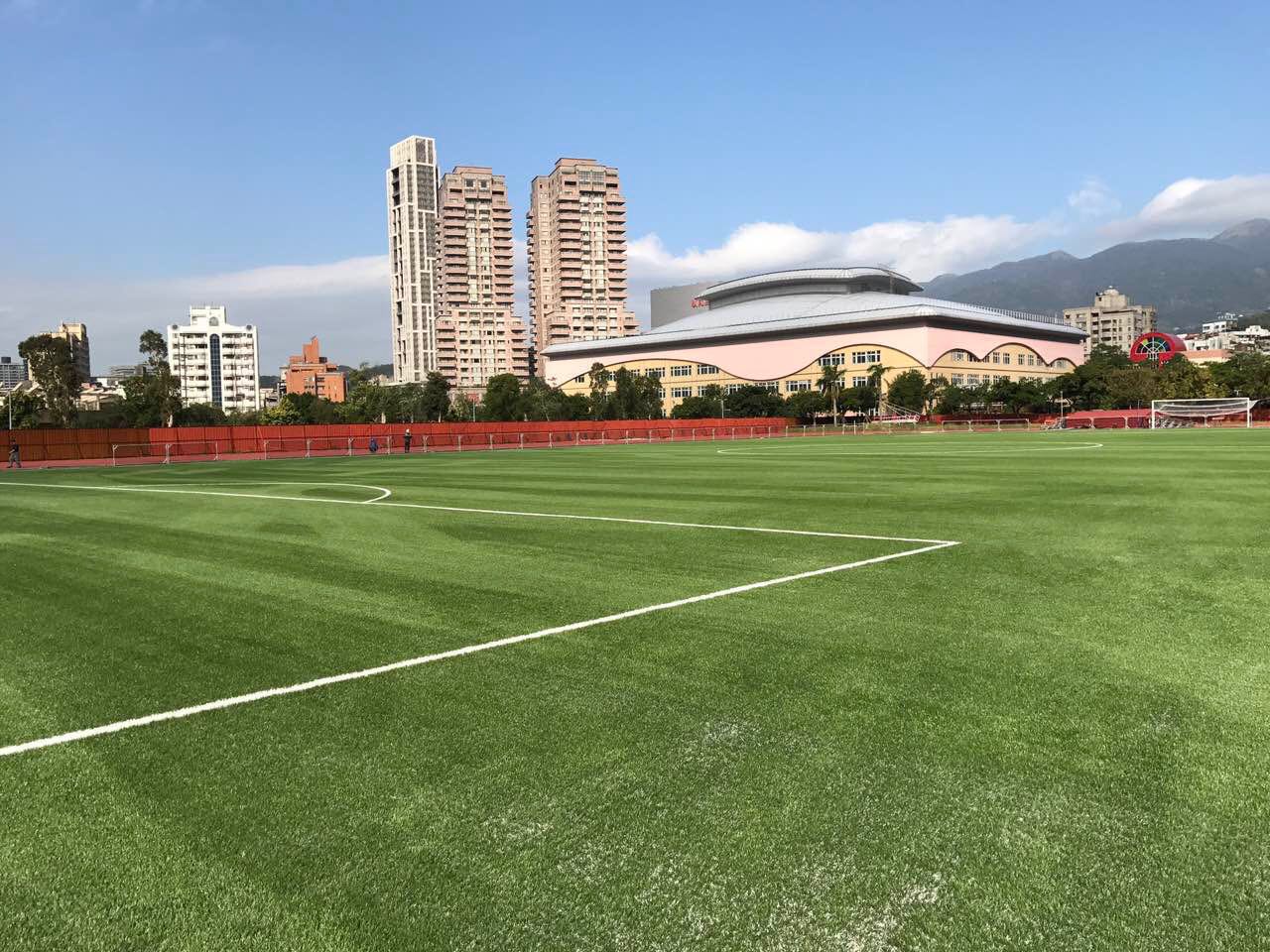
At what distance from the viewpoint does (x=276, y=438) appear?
202ft

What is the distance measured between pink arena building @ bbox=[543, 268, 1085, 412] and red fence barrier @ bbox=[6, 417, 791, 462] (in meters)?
83.8

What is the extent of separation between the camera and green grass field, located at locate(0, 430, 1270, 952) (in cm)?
305

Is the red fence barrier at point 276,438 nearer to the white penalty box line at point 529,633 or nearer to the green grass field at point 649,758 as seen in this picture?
the white penalty box line at point 529,633

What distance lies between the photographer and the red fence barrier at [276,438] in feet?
175

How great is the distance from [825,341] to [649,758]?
163 metres

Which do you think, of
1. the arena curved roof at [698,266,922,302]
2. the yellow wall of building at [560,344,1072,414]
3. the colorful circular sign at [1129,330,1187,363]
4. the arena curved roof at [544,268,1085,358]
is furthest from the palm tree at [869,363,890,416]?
the arena curved roof at [698,266,922,302]

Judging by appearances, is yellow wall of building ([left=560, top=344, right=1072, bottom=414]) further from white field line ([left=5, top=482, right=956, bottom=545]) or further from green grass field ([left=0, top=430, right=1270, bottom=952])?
green grass field ([left=0, top=430, right=1270, bottom=952])

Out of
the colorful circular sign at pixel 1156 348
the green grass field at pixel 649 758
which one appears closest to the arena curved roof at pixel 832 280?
the colorful circular sign at pixel 1156 348

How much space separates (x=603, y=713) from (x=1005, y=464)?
24.7 m

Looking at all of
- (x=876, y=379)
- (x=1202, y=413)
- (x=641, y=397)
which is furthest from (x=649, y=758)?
(x=876, y=379)

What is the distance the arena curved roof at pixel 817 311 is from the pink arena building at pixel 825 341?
204 millimetres

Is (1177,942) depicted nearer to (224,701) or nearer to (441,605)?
(224,701)

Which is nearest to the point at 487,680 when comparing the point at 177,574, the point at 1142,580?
the point at 177,574

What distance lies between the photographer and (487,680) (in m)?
5.54
